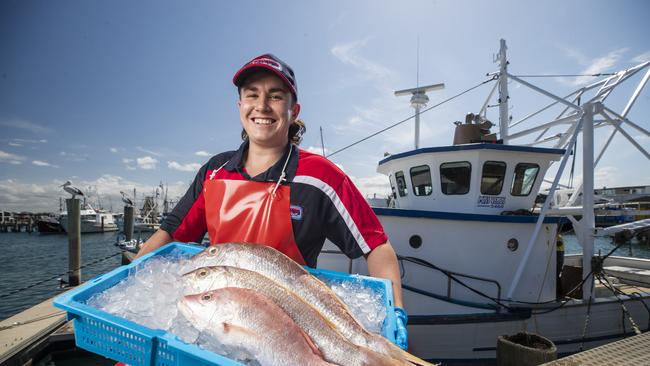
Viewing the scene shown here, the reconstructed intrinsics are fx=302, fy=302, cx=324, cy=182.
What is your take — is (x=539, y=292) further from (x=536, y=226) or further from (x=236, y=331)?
(x=236, y=331)

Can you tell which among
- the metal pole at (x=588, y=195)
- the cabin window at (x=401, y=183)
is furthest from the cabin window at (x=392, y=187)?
the metal pole at (x=588, y=195)

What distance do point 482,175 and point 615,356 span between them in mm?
4058

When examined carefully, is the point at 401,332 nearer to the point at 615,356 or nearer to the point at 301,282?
the point at 301,282

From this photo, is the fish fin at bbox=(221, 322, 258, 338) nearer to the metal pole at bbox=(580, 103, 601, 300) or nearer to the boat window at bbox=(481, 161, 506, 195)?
the boat window at bbox=(481, 161, 506, 195)

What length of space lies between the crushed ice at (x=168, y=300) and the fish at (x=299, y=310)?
13 centimetres

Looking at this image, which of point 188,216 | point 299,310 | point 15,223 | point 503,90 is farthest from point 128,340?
point 15,223

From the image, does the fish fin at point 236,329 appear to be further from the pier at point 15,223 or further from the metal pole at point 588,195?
the pier at point 15,223

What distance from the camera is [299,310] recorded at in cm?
141

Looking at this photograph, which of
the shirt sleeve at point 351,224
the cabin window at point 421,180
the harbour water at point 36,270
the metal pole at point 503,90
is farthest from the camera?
the harbour water at point 36,270

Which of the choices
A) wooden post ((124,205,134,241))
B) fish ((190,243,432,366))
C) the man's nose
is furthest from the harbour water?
the man's nose

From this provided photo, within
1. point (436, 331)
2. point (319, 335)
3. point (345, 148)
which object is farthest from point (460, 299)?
point (319, 335)

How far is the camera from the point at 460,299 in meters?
6.26

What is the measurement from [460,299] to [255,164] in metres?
5.74

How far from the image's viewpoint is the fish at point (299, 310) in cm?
123
